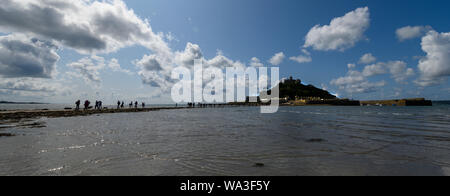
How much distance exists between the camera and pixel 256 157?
7055mm

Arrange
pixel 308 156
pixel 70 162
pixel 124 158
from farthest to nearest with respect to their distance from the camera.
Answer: pixel 308 156 → pixel 124 158 → pixel 70 162

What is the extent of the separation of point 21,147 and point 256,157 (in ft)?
34.9

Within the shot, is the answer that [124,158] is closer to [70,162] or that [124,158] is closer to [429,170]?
[70,162]

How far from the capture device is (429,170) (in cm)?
572
